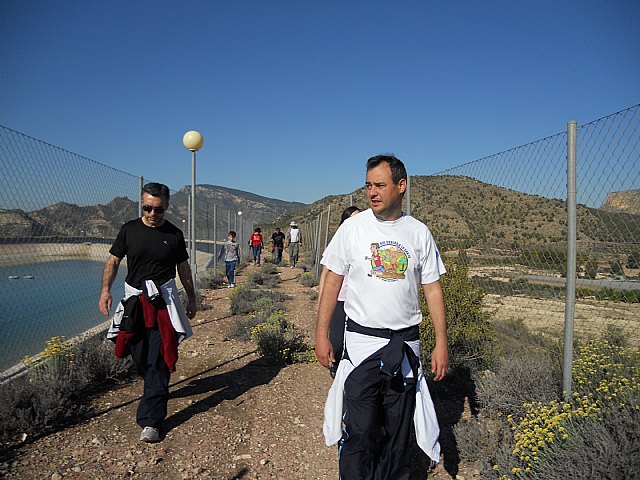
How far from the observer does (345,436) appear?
2.56 m

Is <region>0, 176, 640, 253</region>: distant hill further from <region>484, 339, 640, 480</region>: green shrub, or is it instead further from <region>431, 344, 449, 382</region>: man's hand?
<region>431, 344, 449, 382</region>: man's hand

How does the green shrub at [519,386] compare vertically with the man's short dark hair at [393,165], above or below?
below

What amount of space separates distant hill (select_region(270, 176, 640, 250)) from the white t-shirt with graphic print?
1.55m

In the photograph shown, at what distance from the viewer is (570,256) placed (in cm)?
334

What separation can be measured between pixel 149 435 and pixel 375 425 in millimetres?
1911

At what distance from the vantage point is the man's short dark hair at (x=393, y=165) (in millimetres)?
2660

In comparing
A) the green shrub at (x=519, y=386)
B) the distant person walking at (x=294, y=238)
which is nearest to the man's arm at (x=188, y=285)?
the green shrub at (x=519, y=386)

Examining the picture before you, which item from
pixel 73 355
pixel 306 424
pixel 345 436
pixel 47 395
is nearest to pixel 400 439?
pixel 345 436

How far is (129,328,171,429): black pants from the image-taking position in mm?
3637

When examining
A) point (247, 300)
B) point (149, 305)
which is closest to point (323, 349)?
point (149, 305)

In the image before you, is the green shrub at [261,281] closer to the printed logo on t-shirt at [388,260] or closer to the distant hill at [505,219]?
the distant hill at [505,219]

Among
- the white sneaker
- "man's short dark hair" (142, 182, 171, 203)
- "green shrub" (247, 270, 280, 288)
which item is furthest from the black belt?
"green shrub" (247, 270, 280, 288)

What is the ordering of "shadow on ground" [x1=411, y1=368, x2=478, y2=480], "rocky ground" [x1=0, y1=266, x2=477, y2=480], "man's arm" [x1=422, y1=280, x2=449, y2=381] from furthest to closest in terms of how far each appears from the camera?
"shadow on ground" [x1=411, y1=368, x2=478, y2=480]
"rocky ground" [x1=0, y1=266, x2=477, y2=480]
"man's arm" [x1=422, y1=280, x2=449, y2=381]

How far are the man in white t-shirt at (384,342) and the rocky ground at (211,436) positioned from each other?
85cm
